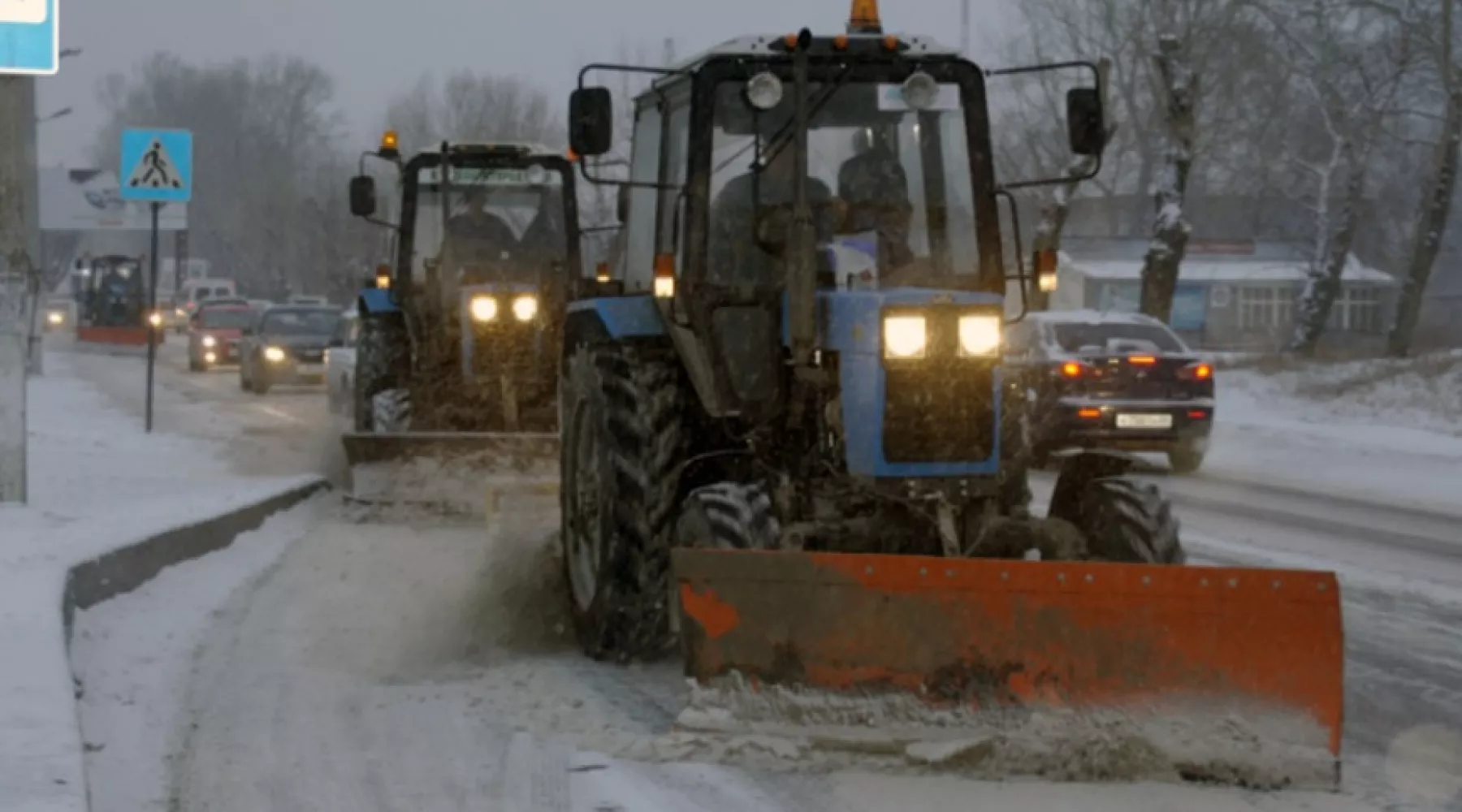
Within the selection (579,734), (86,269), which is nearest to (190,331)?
(86,269)

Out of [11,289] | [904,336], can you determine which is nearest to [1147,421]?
[11,289]

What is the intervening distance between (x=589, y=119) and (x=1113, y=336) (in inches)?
493

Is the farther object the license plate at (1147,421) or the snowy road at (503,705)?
the license plate at (1147,421)

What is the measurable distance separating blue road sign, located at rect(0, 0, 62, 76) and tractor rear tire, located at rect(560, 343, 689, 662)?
491cm

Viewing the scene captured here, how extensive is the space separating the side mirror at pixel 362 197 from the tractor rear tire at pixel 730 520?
29.5 ft

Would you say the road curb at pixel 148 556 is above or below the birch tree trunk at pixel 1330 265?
below

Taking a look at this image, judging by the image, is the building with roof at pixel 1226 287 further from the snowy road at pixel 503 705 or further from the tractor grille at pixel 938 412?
the tractor grille at pixel 938 412

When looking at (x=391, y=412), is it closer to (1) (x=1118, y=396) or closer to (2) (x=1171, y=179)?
(1) (x=1118, y=396)

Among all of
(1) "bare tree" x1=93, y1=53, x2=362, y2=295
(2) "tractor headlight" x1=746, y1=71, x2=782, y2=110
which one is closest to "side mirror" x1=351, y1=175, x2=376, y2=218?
(2) "tractor headlight" x1=746, y1=71, x2=782, y2=110

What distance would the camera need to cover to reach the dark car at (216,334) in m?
44.7

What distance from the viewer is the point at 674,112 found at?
892 cm

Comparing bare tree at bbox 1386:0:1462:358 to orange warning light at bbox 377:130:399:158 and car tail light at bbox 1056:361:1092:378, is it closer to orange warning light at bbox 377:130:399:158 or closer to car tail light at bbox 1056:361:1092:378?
car tail light at bbox 1056:361:1092:378

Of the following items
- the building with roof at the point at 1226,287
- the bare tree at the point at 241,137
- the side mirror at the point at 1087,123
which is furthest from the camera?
the bare tree at the point at 241,137

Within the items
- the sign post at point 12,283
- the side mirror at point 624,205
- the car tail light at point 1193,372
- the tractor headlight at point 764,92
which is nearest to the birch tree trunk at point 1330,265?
the car tail light at point 1193,372
